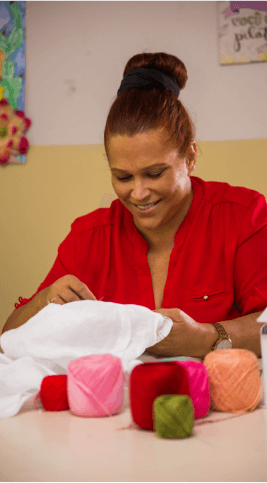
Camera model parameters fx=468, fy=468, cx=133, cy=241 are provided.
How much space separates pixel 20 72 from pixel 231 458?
6.49 feet

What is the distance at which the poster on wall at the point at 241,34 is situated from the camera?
75.4 inches

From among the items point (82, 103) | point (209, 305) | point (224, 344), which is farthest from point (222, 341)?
point (82, 103)

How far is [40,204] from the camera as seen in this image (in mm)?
2029

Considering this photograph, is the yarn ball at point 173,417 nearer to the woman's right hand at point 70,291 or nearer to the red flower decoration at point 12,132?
the woman's right hand at point 70,291

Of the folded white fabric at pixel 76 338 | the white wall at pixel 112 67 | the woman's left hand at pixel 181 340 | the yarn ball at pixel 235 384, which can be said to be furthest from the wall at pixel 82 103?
the yarn ball at pixel 235 384

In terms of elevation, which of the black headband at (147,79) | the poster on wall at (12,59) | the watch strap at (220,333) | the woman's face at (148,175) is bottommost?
the watch strap at (220,333)

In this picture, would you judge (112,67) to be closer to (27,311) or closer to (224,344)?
(27,311)

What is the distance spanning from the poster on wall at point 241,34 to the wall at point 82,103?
0.03m

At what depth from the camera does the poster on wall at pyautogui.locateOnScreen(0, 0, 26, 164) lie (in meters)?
2.04

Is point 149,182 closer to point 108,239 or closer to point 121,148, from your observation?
point 121,148

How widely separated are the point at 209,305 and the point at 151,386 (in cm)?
63

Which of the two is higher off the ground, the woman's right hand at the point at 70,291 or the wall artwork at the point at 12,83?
the wall artwork at the point at 12,83

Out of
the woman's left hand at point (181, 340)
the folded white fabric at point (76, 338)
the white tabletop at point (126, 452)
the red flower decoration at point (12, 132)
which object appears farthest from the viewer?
the red flower decoration at point (12, 132)

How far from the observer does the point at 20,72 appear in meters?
2.05
